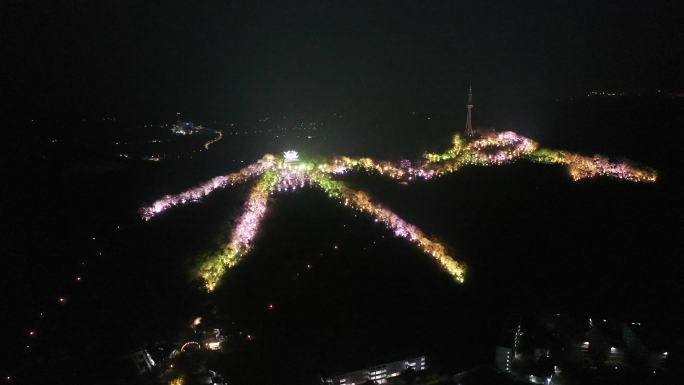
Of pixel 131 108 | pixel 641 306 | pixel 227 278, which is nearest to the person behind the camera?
pixel 641 306

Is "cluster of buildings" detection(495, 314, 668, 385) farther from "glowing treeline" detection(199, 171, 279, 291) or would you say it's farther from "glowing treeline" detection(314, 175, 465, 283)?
"glowing treeline" detection(199, 171, 279, 291)

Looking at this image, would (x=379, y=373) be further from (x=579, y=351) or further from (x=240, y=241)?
(x=240, y=241)

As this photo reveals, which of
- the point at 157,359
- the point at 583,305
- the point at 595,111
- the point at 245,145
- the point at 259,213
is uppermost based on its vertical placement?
the point at 595,111

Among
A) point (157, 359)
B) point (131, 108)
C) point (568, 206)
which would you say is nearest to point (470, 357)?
point (157, 359)

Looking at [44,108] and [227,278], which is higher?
[44,108]

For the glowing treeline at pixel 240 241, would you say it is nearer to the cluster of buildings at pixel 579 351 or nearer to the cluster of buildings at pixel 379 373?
the cluster of buildings at pixel 379 373

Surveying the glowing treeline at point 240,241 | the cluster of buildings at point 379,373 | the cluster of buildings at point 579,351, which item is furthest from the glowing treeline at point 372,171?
the cluster of buildings at point 379,373

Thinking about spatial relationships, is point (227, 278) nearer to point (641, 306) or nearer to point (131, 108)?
point (641, 306)

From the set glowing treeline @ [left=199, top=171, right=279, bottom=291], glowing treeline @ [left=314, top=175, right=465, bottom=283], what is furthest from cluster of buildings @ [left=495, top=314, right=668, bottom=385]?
glowing treeline @ [left=199, top=171, right=279, bottom=291]

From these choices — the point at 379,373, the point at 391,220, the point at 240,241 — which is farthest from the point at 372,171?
the point at 379,373
